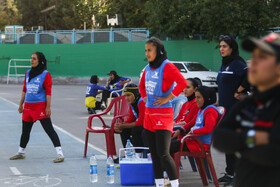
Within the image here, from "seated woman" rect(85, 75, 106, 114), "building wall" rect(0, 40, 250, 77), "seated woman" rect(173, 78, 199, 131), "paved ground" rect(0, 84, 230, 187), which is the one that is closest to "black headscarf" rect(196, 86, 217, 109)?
"seated woman" rect(173, 78, 199, 131)

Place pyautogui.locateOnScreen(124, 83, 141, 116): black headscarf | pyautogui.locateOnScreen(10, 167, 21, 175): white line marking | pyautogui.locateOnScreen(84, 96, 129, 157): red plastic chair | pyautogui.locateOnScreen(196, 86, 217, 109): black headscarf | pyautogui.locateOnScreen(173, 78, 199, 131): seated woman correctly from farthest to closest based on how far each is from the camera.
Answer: pyautogui.locateOnScreen(84, 96, 129, 157): red plastic chair, pyautogui.locateOnScreen(124, 83, 141, 116): black headscarf, pyautogui.locateOnScreen(10, 167, 21, 175): white line marking, pyautogui.locateOnScreen(173, 78, 199, 131): seated woman, pyautogui.locateOnScreen(196, 86, 217, 109): black headscarf

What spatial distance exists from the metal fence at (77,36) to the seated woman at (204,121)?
3088 centimetres

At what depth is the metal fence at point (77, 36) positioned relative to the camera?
38750 millimetres

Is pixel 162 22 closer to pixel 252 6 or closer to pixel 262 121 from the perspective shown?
pixel 252 6

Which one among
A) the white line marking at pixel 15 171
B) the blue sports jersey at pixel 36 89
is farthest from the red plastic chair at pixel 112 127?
the white line marking at pixel 15 171

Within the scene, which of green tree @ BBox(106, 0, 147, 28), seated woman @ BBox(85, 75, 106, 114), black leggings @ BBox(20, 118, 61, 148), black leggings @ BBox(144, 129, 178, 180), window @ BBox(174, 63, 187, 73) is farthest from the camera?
green tree @ BBox(106, 0, 147, 28)

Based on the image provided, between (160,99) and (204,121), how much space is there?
3.17 ft

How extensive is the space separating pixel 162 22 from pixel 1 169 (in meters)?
27.8

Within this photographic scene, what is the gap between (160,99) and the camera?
21.2ft

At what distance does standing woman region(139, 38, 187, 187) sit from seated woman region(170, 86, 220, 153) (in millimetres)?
676

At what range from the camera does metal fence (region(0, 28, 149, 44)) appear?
3875cm

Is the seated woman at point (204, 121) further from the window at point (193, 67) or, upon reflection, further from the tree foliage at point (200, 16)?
the tree foliage at point (200, 16)

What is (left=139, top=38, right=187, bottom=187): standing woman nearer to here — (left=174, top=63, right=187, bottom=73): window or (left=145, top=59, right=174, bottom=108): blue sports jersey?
(left=145, top=59, right=174, bottom=108): blue sports jersey

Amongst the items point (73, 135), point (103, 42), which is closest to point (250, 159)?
point (73, 135)
